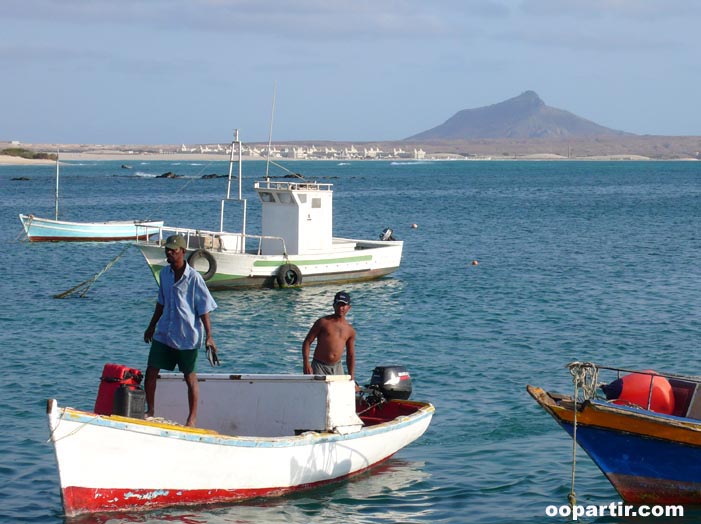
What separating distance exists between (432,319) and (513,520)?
42.8ft

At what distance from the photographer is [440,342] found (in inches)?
824

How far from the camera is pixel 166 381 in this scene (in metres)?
11.7

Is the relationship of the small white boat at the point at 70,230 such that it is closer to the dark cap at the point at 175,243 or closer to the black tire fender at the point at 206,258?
the black tire fender at the point at 206,258

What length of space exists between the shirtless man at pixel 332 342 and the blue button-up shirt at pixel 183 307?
157 centimetres

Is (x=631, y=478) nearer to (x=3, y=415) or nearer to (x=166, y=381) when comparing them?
(x=166, y=381)

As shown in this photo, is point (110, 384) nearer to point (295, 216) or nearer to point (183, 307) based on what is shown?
point (183, 307)

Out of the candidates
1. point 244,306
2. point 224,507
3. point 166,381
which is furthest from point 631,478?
point 244,306

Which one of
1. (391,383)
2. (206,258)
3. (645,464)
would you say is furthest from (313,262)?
(645,464)

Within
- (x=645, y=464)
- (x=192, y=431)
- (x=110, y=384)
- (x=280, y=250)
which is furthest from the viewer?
(x=280, y=250)

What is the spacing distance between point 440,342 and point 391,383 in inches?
318

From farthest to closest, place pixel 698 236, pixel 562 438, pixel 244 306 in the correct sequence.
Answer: pixel 698 236, pixel 244 306, pixel 562 438

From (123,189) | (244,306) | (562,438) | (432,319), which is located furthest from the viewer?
(123,189)

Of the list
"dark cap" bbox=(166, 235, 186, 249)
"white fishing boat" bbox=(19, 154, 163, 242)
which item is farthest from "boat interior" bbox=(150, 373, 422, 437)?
"white fishing boat" bbox=(19, 154, 163, 242)

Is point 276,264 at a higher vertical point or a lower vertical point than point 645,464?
higher
